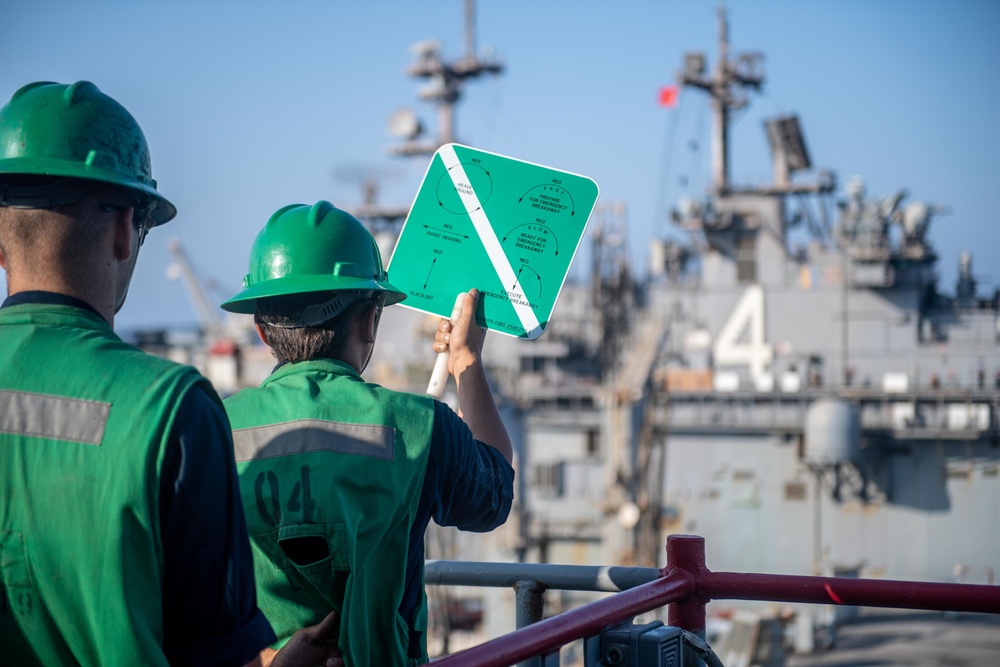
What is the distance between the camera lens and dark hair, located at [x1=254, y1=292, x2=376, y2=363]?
2.51 meters

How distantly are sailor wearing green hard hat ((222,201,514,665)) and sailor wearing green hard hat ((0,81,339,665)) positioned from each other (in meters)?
0.50

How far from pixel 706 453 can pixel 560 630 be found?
24.3m

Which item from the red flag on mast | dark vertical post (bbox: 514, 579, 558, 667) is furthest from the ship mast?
dark vertical post (bbox: 514, 579, 558, 667)

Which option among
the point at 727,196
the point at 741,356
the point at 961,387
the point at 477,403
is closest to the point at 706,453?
the point at 741,356

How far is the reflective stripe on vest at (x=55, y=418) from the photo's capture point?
63.9 inches

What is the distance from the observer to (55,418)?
1.63m

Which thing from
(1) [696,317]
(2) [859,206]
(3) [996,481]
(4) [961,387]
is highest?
(2) [859,206]

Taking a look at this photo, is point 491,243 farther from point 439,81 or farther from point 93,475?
point 439,81

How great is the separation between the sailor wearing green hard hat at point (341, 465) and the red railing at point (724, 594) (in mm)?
412

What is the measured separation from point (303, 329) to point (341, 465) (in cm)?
42

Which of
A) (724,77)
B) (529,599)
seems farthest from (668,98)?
(529,599)

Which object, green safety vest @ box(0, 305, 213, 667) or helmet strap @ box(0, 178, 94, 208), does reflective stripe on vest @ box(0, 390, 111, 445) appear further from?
helmet strap @ box(0, 178, 94, 208)

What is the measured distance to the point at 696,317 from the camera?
95.1 ft

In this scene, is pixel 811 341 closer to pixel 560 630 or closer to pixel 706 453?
pixel 706 453
